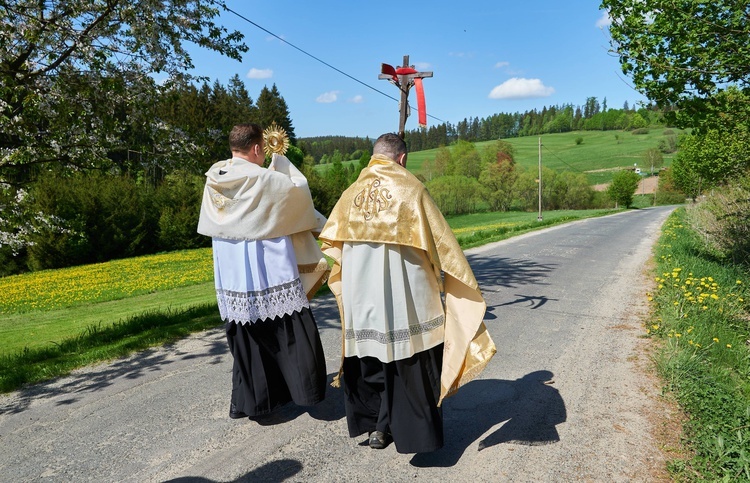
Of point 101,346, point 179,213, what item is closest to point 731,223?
point 101,346

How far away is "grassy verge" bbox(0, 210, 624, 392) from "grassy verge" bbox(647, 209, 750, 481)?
5.37 meters

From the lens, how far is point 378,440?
11.7 feet

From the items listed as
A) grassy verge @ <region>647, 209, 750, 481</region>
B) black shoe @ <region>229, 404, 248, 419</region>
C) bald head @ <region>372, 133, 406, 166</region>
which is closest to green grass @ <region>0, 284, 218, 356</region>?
black shoe @ <region>229, 404, 248, 419</region>

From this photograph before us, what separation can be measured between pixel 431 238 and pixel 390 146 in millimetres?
681

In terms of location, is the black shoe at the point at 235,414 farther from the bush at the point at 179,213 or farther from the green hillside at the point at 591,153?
A: the green hillside at the point at 591,153

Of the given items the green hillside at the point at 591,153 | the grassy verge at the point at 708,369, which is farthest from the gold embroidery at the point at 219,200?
the green hillside at the point at 591,153

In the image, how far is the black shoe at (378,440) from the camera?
355cm

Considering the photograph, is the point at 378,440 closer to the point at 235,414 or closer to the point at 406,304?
the point at 406,304

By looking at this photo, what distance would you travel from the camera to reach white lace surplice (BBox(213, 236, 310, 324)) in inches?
156

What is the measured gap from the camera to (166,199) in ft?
116

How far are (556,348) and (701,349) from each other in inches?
56.0

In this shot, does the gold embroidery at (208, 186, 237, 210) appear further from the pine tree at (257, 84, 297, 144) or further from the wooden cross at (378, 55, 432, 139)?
the pine tree at (257, 84, 297, 144)

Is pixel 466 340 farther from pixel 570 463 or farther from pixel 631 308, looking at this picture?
pixel 631 308

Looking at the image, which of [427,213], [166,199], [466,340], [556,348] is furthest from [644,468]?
[166,199]
